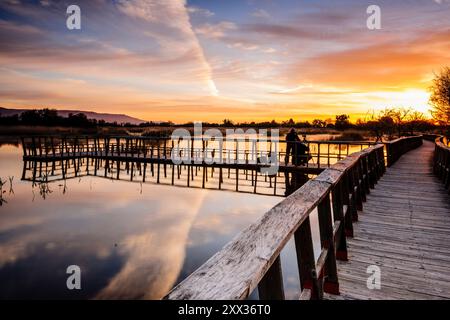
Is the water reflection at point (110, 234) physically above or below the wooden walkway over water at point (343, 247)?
below

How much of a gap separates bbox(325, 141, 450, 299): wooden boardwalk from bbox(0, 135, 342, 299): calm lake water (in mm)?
3619

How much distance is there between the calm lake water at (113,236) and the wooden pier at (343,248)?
380 centimetres

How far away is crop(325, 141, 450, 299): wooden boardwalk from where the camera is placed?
10.9 ft

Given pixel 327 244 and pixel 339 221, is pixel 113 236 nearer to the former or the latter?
pixel 339 221

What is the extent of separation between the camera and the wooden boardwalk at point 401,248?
3328mm

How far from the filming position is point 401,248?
4.46 meters

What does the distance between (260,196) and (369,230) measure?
13138 mm

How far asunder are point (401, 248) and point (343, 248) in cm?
112

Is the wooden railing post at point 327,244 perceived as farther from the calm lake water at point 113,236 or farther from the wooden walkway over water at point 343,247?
the calm lake water at point 113,236

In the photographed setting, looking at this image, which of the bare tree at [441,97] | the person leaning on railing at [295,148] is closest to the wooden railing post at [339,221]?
the person leaning on railing at [295,148]

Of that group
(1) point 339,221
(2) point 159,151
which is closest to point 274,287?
(1) point 339,221

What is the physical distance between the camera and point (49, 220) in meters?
12.3
